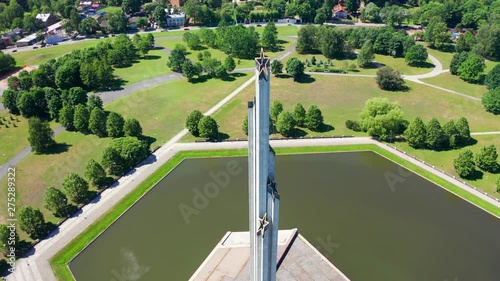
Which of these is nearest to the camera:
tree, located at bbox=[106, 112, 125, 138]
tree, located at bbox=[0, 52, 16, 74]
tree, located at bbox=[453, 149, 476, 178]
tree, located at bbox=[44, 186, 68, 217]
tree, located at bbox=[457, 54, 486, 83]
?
tree, located at bbox=[44, 186, 68, 217]

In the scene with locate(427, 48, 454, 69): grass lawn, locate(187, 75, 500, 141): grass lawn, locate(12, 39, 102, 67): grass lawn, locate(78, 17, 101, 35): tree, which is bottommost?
locate(187, 75, 500, 141): grass lawn

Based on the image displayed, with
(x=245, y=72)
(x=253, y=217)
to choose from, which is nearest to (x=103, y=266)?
(x=253, y=217)

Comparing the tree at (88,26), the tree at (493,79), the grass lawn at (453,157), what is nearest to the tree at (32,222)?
the grass lawn at (453,157)

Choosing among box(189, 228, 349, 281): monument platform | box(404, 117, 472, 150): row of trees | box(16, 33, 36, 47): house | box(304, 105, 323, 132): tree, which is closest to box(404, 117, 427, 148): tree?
box(404, 117, 472, 150): row of trees

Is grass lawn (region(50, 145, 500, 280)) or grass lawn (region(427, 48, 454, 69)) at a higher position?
grass lawn (region(427, 48, 454, 69))

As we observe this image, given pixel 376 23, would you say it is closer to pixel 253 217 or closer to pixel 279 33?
pixel 279 33

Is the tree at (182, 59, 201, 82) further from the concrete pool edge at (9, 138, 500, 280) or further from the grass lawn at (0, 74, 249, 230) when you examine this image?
the concrete pool edge at (9, 138, 500, 280)
